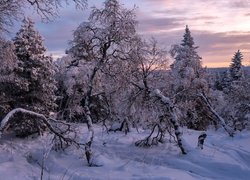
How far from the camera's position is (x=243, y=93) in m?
35.6

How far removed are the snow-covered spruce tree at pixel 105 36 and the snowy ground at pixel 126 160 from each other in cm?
222

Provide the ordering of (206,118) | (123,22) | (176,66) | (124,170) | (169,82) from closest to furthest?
(124,170) → (123,22) → (169,82) → (176,66) → (206,118)

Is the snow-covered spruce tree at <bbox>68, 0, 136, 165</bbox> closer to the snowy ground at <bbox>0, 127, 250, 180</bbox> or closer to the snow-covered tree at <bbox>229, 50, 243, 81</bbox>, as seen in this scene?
the snowy ground at <bbox>0, 127, 250, 180</bbox>

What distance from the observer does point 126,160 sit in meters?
19.2

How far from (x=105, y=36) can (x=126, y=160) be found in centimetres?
563

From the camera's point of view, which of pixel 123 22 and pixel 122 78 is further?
pixel 122 78

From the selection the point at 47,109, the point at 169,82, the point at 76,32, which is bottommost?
the point at 47,109

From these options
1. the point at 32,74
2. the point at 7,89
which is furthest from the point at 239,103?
the point at 7,89

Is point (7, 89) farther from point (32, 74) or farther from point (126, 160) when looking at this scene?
point (126, 160)

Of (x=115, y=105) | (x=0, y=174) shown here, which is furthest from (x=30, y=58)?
(x=0, y=174)

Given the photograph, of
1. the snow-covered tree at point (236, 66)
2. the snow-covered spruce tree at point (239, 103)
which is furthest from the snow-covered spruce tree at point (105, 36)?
the snow-covered tree at point (236, 66)

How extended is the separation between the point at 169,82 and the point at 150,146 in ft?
18.8

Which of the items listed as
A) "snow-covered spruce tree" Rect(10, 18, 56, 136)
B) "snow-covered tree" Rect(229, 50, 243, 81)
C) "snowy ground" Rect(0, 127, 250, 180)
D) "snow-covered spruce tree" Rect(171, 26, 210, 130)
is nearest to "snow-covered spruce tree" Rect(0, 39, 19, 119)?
"snow-covered spruce tree" Rect(10, 18, 56, 136)

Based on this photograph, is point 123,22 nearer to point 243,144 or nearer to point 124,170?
point 124,170
